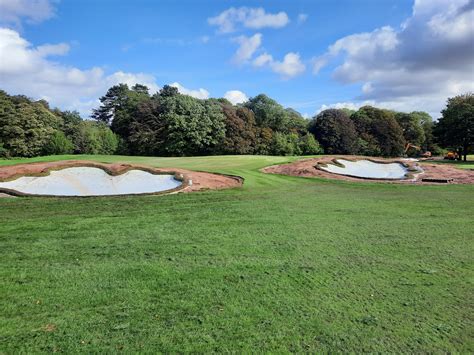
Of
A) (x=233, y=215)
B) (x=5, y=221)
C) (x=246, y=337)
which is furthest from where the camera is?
(x=233, y=215)

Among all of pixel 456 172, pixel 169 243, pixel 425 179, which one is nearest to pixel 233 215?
pixel 169 243

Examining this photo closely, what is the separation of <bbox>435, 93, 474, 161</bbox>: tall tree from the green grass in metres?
40.9

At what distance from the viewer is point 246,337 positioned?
385 cm

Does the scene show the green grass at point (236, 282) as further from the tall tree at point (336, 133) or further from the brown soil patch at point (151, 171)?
the tall tree at point (336, 133)

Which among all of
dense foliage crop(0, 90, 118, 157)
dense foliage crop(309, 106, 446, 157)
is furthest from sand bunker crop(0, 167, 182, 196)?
dense foliage crop(309, 106, 446, 157)

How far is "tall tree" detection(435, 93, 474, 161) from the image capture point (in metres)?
43.6

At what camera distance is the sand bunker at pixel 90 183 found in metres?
15.5

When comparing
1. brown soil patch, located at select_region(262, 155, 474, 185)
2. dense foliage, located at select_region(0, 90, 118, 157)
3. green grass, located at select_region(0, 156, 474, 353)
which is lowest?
green grass, located at select_region(0, 156, 474, 353)

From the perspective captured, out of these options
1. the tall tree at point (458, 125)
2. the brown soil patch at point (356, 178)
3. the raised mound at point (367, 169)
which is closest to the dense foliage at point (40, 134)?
the brown soil patch at point (356, 178)

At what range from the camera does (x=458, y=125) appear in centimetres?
4447

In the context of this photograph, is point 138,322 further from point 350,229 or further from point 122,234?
point 350,229

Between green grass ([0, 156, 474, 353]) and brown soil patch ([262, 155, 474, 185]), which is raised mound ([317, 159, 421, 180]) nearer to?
brown soil patch ([262, 155, 474, 185])

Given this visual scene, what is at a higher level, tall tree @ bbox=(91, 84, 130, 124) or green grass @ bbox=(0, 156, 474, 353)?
tall tree @ bbox=(91, 84, 130, 124)

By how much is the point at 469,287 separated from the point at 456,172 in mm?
22249
